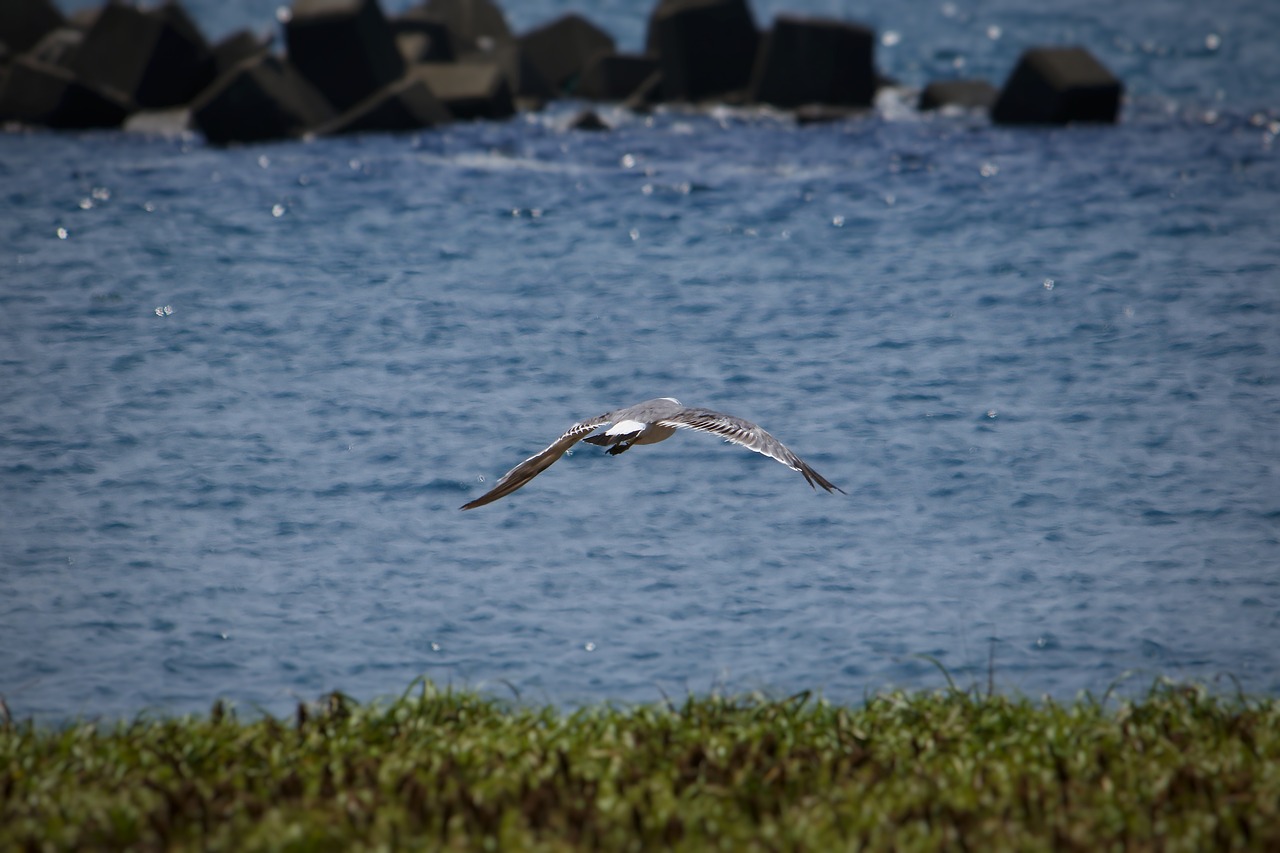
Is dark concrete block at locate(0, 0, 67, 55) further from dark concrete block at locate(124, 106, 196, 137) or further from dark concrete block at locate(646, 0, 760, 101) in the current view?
dark concrete block at locate(646, 0, 760, 101)

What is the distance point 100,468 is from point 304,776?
344 inches

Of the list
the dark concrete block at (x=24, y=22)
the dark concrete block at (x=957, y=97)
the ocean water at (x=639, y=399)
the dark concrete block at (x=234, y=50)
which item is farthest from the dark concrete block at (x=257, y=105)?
the dark concrete block at (x=957, y=97)

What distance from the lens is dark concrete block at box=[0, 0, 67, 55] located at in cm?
3306

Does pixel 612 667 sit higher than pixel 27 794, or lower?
lower

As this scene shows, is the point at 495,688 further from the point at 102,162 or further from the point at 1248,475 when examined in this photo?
the point at 102,162

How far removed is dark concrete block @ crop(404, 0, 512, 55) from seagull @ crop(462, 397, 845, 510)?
27.5 meters

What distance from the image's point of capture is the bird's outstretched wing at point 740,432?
28.8ft

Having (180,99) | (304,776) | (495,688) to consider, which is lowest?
(495,688)

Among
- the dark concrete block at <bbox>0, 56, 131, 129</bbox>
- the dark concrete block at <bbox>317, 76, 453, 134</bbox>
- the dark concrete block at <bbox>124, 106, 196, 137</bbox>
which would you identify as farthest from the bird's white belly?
the dark concrete block at <bbox>0, 56, 131, 129</bbox>

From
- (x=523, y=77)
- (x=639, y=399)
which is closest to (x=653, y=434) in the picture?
(x=639, y=399)

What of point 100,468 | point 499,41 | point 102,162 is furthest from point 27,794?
point 499,41

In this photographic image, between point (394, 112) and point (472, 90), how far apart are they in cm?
192

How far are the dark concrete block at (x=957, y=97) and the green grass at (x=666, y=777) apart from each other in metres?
24.9

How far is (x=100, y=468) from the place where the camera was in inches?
597
